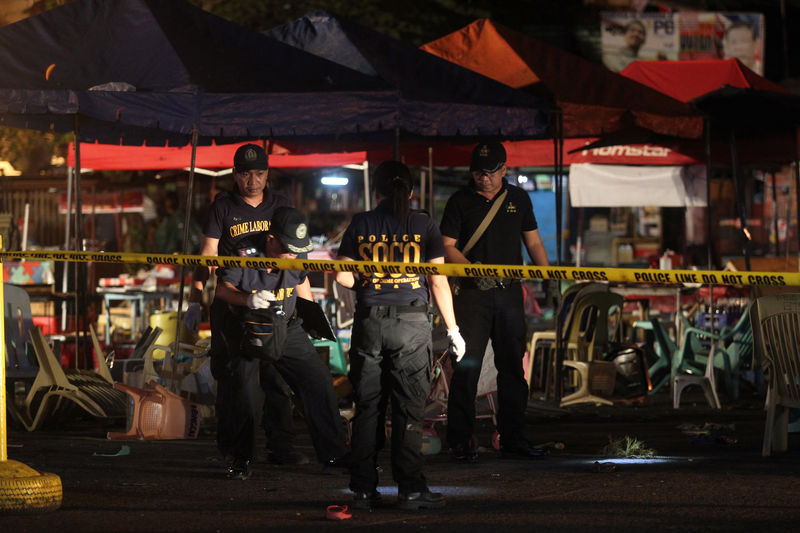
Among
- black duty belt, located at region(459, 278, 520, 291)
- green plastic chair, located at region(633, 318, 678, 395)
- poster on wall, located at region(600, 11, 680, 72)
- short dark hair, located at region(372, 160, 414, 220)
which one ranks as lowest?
green plastic chair, located at region(633, 318, 678, 395)

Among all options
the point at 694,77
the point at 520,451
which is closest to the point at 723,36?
the point at 694,77

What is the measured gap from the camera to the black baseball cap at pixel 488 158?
871 cm

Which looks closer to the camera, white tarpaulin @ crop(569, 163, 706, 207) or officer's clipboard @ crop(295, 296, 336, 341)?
officer's clipboard @ crop(295, 296, 336, 341)

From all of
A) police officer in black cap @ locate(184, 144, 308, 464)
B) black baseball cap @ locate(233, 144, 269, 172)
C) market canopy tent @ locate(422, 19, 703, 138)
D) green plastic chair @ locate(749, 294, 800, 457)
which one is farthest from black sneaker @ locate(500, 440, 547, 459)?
market canopy tent @ locate(422, 19, 703, 138)

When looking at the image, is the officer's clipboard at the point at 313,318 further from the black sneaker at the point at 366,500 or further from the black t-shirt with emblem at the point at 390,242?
the black sneaker at the point at 366,500

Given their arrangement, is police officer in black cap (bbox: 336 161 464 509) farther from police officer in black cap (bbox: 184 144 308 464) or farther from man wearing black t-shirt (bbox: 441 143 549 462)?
man wearing black t-shirt (bbox: 441 143 549 462)

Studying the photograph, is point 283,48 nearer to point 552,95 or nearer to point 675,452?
point 552,95

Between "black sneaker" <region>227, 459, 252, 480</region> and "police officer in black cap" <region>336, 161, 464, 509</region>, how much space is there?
46.7 inches

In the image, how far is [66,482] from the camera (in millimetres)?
7684

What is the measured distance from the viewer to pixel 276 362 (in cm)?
797

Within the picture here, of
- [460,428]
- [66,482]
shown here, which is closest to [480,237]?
[460,428]

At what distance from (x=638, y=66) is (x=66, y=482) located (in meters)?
11.1

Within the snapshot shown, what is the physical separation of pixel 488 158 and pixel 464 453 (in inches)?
78.1

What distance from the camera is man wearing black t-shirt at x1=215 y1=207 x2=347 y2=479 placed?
7648 mm
